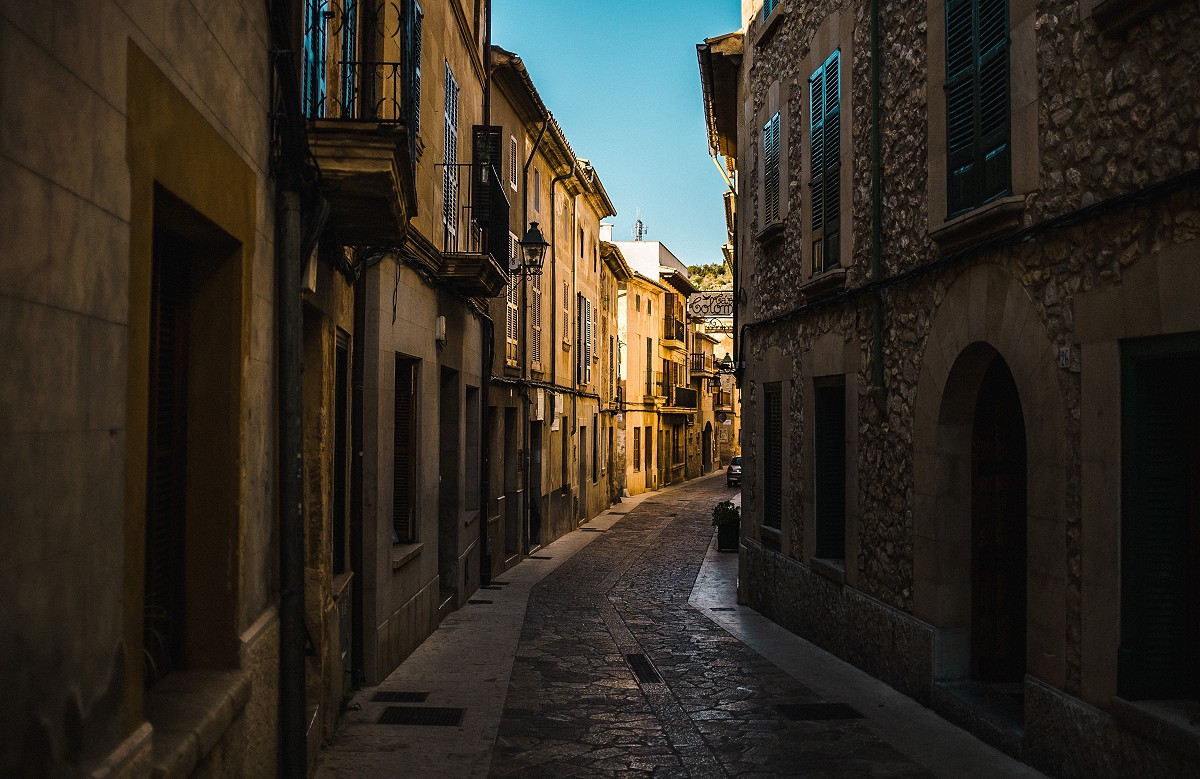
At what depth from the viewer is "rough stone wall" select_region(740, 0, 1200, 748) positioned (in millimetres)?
5902

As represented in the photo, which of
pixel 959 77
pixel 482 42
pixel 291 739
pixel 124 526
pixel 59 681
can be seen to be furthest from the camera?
pixel 482 42

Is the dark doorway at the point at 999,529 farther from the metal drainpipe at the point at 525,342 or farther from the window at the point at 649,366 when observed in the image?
the window at the point at 649,366

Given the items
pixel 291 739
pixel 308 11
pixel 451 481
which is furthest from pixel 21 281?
pixel 451 481

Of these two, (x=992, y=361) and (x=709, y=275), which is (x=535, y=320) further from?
(x=709, y=275)

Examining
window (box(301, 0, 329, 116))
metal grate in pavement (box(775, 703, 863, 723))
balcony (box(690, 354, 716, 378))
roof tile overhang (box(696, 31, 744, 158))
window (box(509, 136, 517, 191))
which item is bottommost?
metal grate in pavement (box(775, 703, 863, 723))

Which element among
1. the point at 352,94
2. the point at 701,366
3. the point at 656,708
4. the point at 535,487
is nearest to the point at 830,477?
the point at 656,708

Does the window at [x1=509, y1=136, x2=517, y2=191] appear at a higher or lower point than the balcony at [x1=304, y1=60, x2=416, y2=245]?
higher

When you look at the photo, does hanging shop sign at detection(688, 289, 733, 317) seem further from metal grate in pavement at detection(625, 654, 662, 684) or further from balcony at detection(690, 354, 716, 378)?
metal grate in pavement at detection(625, 654, 662, 684)

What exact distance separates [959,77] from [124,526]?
7248mm

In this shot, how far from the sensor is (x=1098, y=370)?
6.43 metres

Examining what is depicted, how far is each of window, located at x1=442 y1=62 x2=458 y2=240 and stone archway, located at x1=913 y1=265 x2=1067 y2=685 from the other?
21.9ft

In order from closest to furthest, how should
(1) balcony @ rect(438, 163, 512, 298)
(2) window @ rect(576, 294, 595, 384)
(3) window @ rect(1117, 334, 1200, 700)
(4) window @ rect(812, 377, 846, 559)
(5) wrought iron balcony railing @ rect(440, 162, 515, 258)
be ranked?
1. (3) window @ rect(1117, 334, 1200, 700)
2. (4) window @ rect(812, 377, 846, 559)
3. (1) balcony @ rect(438, 163, 512, 298)
4. (5) wrought iron balcony railing @ rect(440, 162, 515, 258)
5. (2) window @ rect(576, 294, 595, 384)

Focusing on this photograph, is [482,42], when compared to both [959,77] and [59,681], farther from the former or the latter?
[59,681]

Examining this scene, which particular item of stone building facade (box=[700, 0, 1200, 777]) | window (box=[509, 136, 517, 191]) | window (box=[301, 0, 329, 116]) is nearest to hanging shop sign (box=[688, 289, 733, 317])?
window (box=[509, 136, 517, 191])
